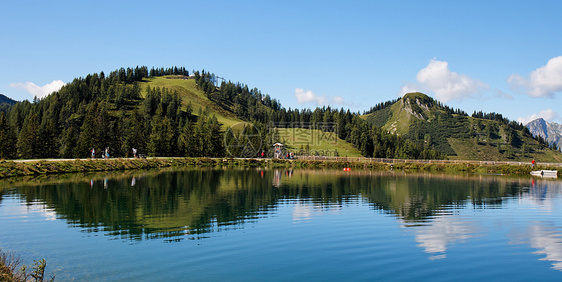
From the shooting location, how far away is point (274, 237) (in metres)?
21.8

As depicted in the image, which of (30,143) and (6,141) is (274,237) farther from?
(30,143)

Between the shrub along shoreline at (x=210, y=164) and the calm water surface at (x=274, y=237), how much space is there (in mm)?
22038

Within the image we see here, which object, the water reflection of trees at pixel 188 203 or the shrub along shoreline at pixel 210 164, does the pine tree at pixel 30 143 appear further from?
the water reflection of trees at pixel 188 203

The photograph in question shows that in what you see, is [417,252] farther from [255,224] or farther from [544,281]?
[255,224]

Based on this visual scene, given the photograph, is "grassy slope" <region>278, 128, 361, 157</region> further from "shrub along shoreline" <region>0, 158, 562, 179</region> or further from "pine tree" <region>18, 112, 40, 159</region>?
"pine tree" <region>18, 112, 40, 159</region>

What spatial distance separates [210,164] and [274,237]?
8654 cm

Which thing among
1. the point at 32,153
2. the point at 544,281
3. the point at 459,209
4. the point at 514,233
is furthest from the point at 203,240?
the point at 32,153

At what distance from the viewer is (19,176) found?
5453cm

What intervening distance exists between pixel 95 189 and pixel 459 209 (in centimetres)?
3645

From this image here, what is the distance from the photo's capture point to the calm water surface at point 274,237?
15.7 m

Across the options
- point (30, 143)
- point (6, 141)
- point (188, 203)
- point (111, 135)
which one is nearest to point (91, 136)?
point (111, 135)

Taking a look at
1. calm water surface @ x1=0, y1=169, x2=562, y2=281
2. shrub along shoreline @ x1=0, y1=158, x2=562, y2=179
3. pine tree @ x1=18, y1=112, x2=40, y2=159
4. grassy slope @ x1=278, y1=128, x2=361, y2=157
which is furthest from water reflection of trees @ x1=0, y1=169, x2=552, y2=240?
grassy slope @ x1=278, y1=128, x2=361, y2=157

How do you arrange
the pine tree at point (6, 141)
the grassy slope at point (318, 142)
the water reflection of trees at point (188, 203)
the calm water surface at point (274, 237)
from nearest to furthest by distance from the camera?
the calm water surface at point (274, 237), the water reflection of trees at point (188, 203), the pine tree at point (6, 141), the grassy slope at point (318, 142)

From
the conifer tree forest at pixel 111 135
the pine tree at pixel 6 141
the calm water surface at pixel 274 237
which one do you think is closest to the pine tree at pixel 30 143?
the conifer tree forest at pixel 111 135
